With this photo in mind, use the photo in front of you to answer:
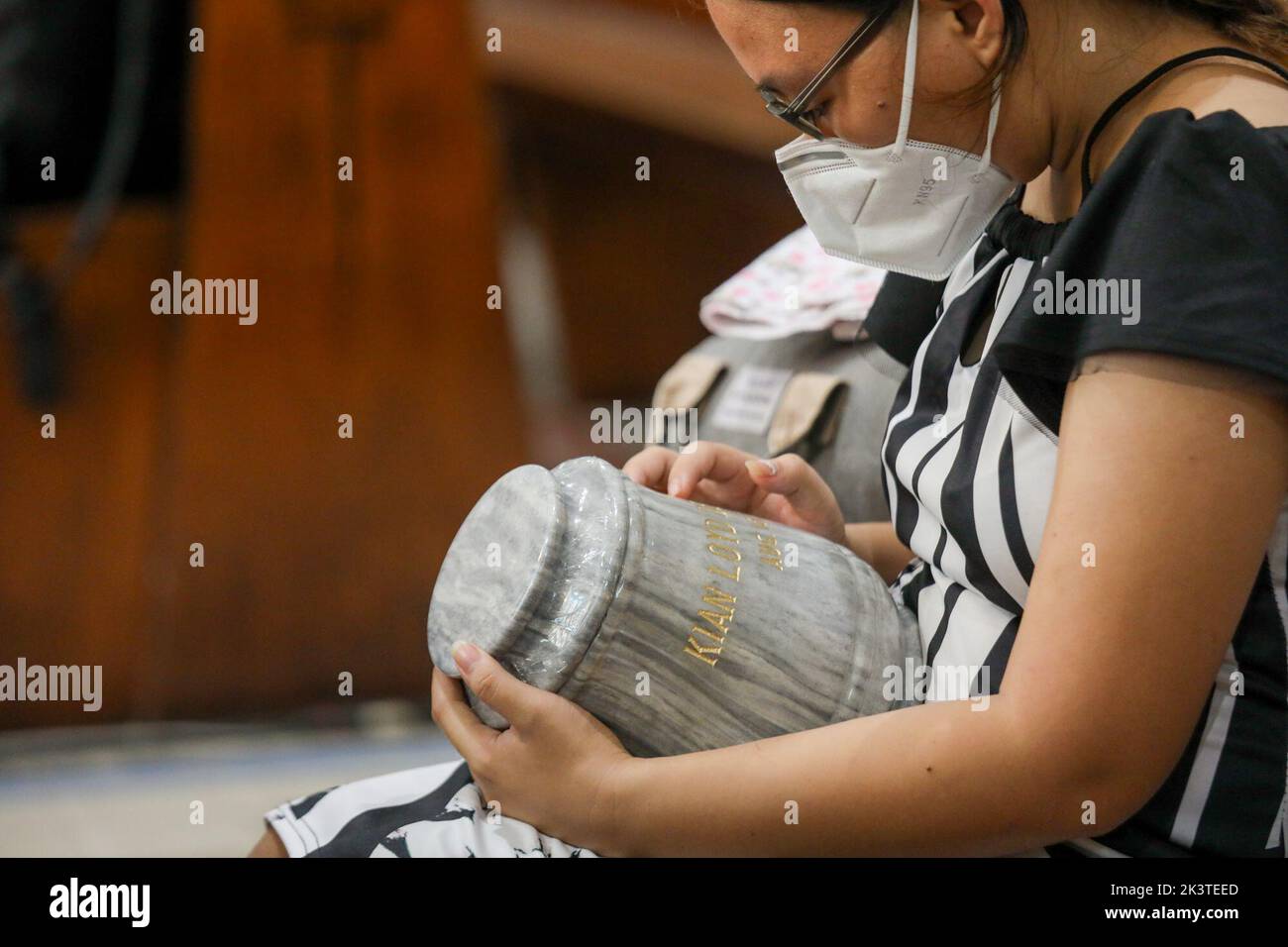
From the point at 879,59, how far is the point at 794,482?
385 millimetres

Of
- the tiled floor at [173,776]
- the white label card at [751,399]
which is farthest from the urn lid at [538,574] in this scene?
the tiled floor at [173,776]

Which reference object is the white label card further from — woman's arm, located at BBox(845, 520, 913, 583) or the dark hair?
the dark hair

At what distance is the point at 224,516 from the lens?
7.27ft

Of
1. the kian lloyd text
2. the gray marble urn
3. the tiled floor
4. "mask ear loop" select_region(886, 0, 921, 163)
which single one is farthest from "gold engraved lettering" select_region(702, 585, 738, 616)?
the kian lloyd text

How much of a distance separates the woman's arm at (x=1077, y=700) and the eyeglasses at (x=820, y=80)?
27cm

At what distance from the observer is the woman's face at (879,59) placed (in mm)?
843

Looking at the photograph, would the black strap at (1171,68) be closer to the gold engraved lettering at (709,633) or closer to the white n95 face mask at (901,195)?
the white n95 face mask at (901,195)

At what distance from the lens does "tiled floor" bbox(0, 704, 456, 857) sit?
6.08 ft

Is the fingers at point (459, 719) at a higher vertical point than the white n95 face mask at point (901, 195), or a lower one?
lower

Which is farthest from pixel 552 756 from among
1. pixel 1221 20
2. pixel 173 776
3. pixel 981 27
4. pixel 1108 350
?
pixel 173 776

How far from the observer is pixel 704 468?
108 centimetres

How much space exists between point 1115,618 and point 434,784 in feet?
1.80

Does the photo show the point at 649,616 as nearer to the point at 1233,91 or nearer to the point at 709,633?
the point at 709,633
